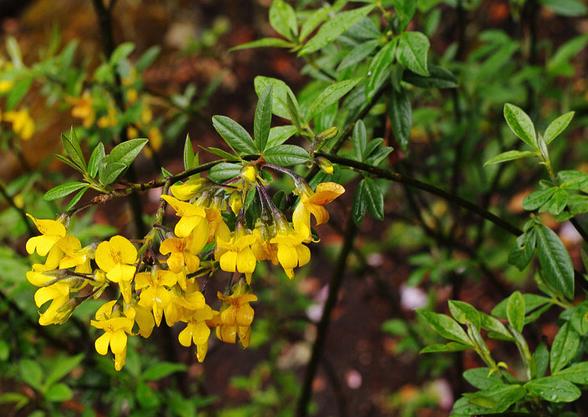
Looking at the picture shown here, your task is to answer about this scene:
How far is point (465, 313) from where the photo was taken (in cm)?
109

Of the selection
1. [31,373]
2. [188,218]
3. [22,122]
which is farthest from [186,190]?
[22,122]

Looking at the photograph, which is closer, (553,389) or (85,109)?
(553,389)

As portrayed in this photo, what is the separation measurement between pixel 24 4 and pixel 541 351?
188 inches

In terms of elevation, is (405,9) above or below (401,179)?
above

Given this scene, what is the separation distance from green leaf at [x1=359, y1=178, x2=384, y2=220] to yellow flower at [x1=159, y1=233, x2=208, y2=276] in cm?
28

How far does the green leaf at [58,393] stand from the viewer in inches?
57.7

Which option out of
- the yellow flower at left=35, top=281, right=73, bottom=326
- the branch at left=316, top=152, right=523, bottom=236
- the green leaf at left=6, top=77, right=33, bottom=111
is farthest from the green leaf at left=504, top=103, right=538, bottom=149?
the green leaf at left=6, top=77, right=33, bottom=111

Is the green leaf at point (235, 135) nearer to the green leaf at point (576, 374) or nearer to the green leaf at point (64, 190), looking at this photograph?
the green leaf at point (64, 190)

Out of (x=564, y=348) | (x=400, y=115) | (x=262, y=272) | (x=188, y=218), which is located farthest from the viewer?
(x=262, y=272)

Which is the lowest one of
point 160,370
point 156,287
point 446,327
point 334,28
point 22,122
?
point 160,370

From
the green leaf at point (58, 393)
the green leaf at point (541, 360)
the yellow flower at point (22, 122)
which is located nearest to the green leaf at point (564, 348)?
the green leaf at point (541, 360)

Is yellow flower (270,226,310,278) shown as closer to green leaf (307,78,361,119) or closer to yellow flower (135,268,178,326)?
yellow flower (135,268,178,326)

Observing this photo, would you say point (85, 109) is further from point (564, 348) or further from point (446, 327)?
point (564, 348)

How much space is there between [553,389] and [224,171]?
0.54 meters
